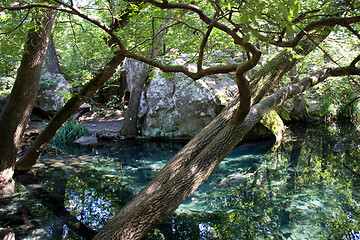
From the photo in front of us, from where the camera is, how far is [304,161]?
611 cm

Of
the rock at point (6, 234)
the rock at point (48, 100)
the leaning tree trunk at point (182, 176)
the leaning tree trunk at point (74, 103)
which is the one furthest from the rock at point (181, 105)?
the rock at point (6, 234)

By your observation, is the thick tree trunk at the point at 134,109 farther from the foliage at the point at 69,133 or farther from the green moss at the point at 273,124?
the green moss at the point at 273,124

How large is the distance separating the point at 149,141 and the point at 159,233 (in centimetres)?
550

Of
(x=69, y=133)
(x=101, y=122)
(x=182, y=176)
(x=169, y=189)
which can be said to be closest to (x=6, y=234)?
(x=169, y=189)

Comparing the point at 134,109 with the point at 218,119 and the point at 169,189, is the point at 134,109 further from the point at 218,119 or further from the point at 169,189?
the point at 169,189

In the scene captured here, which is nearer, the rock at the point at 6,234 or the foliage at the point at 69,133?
the rock at the point at 6,234

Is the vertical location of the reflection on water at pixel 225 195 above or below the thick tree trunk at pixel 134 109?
below

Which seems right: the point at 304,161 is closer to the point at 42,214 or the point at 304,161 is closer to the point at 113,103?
the point at 42,214

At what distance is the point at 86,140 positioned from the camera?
8664 mm

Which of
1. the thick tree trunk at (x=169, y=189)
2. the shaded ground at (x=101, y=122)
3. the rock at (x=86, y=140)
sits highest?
the thick tree trunk at (x=169, y=189)

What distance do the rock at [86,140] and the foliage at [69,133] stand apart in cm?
26

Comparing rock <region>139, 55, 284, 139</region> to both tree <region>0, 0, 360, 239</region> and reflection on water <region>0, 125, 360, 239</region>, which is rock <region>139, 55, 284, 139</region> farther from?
tree <region>0, 0, 360, 239</region>

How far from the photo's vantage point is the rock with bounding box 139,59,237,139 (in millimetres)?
8367

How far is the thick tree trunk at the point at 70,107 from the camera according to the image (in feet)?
14.1
